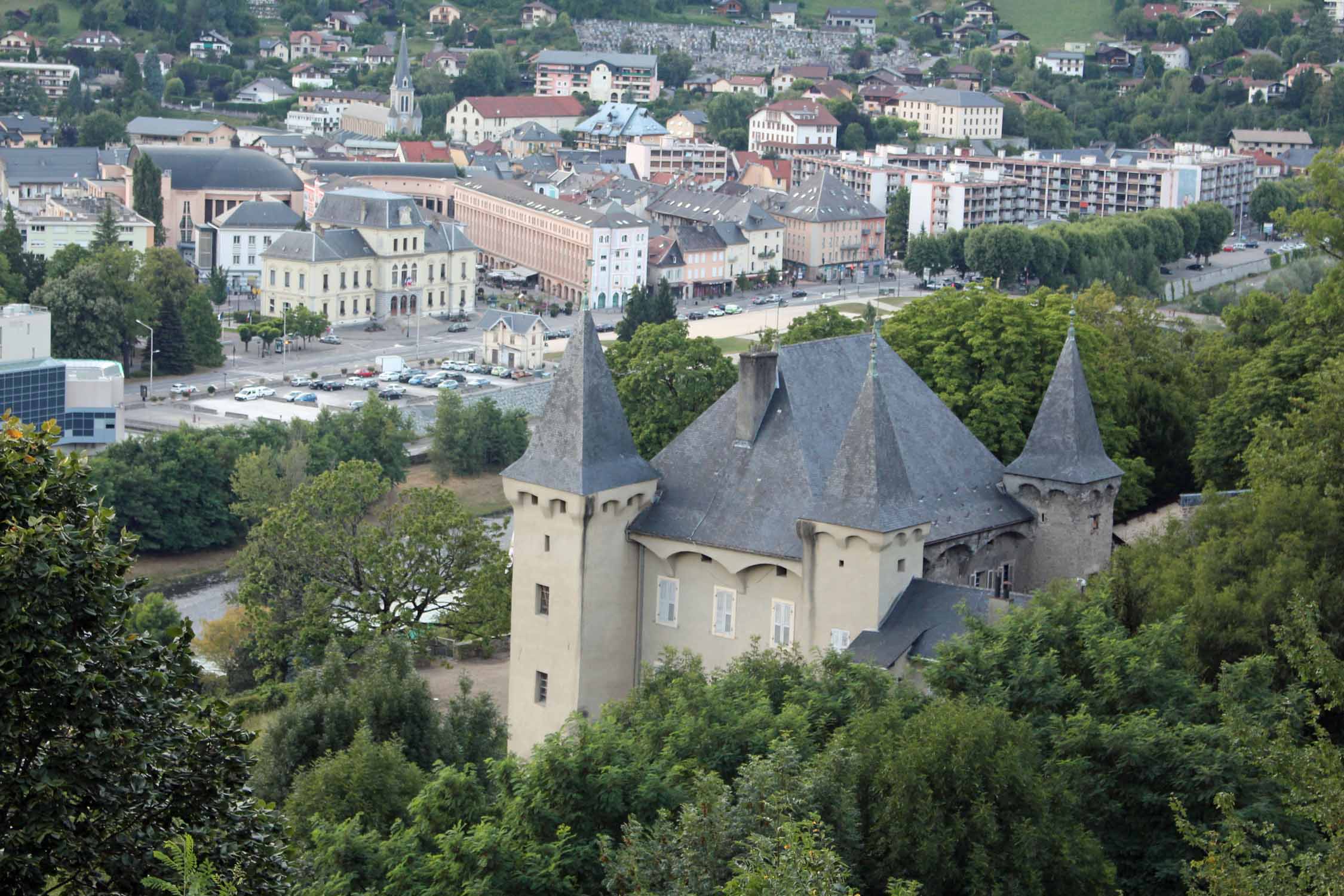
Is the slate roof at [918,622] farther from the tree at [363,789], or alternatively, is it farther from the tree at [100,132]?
the tree at [100,132]

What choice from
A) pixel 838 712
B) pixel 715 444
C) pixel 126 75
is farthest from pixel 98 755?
pixel 126 75

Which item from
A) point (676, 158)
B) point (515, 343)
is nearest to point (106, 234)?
point (515, 343)

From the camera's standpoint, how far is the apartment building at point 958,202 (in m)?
154

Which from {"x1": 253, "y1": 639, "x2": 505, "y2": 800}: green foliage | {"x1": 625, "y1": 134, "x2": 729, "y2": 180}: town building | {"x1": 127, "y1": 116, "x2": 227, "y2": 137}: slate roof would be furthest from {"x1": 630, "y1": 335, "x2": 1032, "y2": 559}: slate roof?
{"x1": 127, "y1": 116, "x2": 227, "y2": 137}: slate roof

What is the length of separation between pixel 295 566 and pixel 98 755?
110ft

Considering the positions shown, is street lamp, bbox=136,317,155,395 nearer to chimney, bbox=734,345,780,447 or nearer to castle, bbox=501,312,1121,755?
castle, bbox=501,312,1121,755

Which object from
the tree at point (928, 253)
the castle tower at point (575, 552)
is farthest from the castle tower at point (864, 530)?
the tree at point (928, 253)

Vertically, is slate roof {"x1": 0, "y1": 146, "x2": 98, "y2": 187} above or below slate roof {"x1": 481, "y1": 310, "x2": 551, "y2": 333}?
above

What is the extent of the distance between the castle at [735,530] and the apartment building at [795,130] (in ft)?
479

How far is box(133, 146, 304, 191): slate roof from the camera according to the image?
5822 inches

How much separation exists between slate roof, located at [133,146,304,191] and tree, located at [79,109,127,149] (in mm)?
18647

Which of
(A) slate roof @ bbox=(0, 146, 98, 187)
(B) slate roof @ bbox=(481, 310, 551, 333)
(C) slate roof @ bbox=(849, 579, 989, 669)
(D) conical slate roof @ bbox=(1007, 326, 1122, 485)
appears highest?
(A) slate roof @ bbox=(0, 146, 98, 187)

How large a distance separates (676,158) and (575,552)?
143 m

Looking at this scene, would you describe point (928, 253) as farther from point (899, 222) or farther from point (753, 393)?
point (753, 393)
